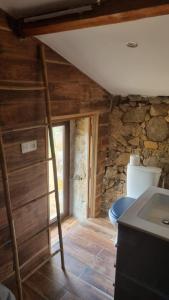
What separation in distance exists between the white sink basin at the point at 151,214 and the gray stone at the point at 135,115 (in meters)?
1.10

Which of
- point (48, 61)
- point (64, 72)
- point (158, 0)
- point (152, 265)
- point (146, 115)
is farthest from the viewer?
point (146, 115)

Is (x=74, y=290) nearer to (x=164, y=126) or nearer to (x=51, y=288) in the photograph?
(x=51, y=288)

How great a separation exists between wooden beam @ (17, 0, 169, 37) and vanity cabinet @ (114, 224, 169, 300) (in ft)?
4.08

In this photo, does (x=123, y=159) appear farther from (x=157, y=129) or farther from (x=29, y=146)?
(x=29, y=146)

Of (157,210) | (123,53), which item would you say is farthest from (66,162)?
(123,53)

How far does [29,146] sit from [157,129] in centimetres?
155

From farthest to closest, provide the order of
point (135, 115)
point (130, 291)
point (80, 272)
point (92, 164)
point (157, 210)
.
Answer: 1. point (92, 164)
2. point (135, 115)
3. point (80, 272)
4. point (157, 210)
5. point (130, 291)

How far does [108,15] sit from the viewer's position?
1.25 m

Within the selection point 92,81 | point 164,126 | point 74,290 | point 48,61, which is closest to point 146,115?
point 164,126

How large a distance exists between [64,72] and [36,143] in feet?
2.38

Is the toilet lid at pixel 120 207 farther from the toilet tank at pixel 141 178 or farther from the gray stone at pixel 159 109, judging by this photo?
the gray stone at pixel 159 109

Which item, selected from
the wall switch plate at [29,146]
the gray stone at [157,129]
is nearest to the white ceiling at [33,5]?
the wall switch plate at [29,146]

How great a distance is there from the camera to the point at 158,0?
1.10m

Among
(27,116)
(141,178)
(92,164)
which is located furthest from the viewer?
(92,164)
